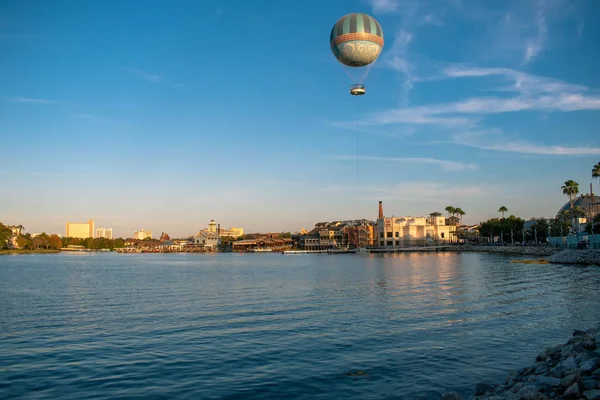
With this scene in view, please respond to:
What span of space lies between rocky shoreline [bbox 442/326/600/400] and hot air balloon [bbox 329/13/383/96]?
28.4 meters

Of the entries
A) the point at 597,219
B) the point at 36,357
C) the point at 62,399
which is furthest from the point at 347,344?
the point at 597,219

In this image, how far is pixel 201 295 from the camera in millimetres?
34812

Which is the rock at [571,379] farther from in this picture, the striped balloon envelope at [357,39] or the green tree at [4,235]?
the green tree at [4,235]

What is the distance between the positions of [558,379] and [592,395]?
5.08 feet

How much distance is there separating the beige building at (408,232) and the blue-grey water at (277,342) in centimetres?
12406

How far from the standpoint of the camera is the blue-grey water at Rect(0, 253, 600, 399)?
13.2 metres

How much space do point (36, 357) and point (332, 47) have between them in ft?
104

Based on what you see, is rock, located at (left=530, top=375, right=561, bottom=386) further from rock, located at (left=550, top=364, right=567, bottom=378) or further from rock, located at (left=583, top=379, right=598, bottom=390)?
rock, located at (left=550, top=364, right=567, bottom=378)

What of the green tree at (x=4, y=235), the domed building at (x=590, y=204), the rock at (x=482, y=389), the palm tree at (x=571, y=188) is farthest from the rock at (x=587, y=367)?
the green tree at (x=4, y=235)

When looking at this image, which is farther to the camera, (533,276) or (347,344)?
(533,276)

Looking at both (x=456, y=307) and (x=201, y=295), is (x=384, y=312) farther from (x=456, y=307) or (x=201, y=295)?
(x=201, y=295)

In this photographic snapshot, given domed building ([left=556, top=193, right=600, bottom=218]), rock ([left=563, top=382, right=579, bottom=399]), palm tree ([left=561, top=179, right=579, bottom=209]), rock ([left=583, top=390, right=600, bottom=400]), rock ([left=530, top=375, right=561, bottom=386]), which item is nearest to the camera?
rock ([left=583, top=390, right=600, bottom=400])

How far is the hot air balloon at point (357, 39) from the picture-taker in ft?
122

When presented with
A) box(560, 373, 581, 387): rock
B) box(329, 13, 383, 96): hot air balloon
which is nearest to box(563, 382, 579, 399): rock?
box(560, 373, 581, 387): rock
